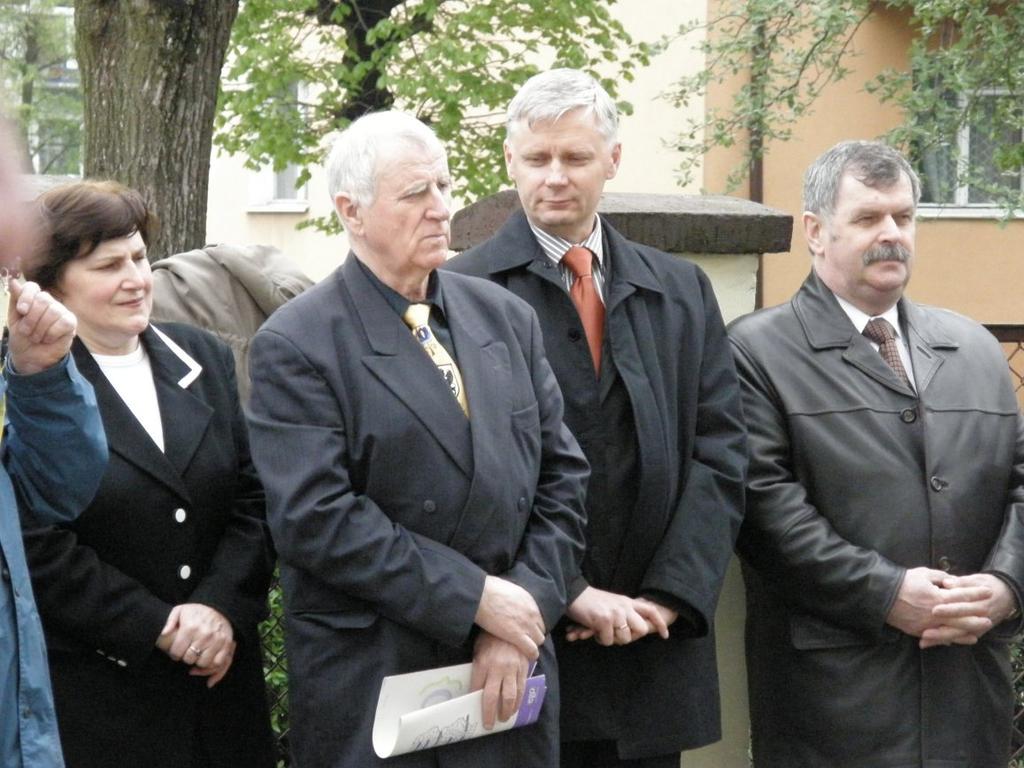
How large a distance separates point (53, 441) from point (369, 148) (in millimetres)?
918

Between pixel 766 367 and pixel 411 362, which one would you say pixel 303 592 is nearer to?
pixel 411 362

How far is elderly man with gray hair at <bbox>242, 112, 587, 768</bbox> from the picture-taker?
3.26 meters

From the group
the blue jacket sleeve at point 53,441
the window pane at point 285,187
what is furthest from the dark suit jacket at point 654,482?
the window pane at point 285,187

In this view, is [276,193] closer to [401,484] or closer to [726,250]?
[726,250]

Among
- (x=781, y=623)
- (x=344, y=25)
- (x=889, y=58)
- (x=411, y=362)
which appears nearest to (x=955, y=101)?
(x=889, y=58)

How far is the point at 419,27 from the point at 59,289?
12645 millimetres

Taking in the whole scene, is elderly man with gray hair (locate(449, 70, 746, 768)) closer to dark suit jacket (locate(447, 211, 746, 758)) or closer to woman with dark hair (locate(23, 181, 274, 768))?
dark suit jacket (locate(447, 211, 746, 758))

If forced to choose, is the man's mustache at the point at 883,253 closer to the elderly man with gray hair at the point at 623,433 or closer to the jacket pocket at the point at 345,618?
the elderly man with gray hair at the point at 623,433

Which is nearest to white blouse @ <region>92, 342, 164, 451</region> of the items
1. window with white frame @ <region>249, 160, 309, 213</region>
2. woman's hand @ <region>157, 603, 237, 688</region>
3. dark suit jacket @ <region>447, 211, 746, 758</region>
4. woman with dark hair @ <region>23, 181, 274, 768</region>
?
woman with dark hair @ <region>23, 181, 274, 768</region>

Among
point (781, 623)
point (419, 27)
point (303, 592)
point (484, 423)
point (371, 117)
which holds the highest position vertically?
point (419, 27)

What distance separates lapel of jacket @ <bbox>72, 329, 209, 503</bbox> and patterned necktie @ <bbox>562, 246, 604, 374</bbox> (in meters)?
0.95

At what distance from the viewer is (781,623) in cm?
406

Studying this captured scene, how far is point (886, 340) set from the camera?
4148mm

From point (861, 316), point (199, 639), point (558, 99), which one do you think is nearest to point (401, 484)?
point (199, 639)
